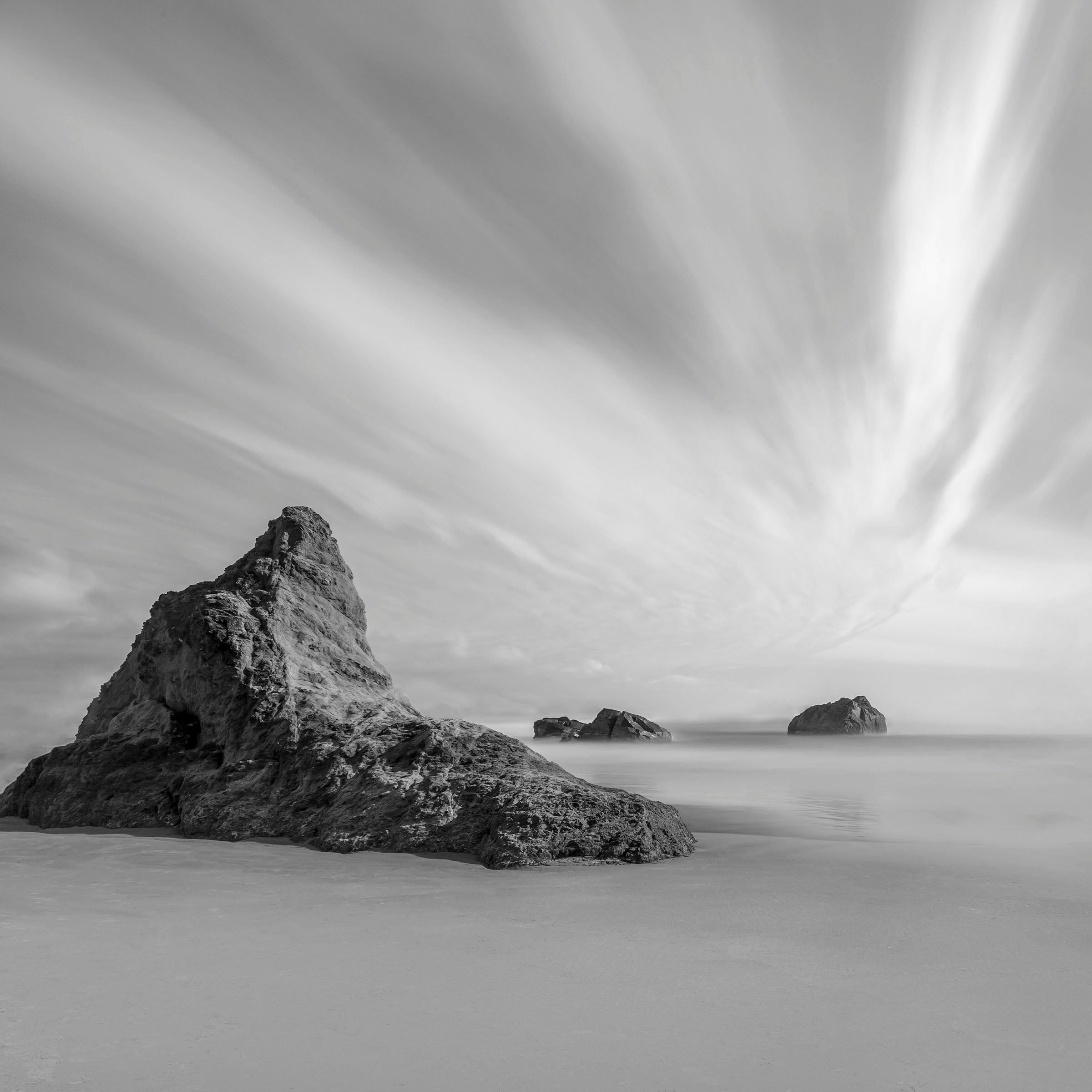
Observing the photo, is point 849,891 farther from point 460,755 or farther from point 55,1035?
point 55,1035

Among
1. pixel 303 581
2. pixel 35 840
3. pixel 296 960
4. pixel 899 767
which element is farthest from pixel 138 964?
pixel 899 767

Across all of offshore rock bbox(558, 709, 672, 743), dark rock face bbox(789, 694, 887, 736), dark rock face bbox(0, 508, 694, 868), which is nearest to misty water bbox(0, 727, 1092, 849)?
dark rock face bbox(0, 508, 694, 868)

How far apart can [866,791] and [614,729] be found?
156 ft

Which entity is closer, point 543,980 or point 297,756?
point 543,980

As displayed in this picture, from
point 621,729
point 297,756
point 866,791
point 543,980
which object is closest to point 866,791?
point 866,791

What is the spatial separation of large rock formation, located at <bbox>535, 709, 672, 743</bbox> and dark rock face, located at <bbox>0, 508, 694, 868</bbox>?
52072mm

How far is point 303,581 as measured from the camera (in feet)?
35.2

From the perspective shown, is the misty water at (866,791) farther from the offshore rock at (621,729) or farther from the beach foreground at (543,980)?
the offshore rock at (621,729)

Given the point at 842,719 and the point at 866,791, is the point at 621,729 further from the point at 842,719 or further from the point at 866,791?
the point at 866,791

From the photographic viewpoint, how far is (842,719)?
82.4 meters

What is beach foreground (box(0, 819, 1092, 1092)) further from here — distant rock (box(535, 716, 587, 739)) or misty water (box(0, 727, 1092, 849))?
distant rock (box(535, 716, 587, 739))

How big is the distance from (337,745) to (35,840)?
10.3 ft

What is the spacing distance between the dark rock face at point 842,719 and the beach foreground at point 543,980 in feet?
268

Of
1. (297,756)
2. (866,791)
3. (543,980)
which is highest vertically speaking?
(297,756)
